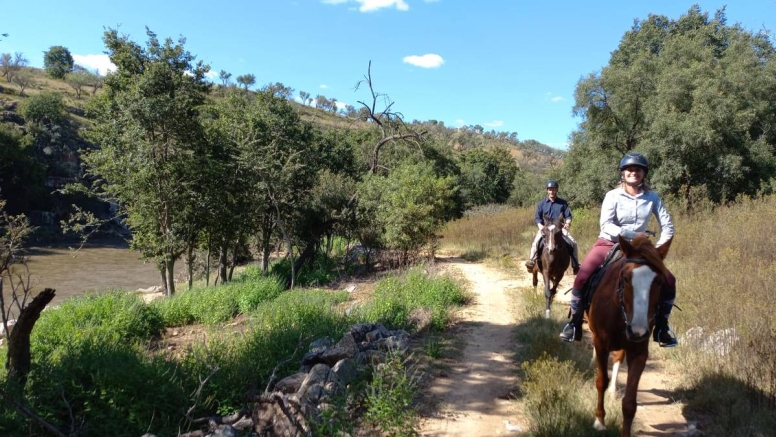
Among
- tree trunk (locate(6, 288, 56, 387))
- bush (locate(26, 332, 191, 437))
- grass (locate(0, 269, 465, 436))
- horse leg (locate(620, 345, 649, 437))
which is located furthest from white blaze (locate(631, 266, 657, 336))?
tree trunk (locate(6, 288, 56, 387))

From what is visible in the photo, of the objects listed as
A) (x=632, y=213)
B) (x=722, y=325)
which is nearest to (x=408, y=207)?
(x=722, y=325)

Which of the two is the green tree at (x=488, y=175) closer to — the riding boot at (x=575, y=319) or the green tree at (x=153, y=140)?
the green tree at (x=153, y=140)

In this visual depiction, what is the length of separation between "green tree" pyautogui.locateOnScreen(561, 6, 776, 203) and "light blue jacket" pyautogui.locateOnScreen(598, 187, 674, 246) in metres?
11.7

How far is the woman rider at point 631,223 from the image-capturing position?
422 centimetres

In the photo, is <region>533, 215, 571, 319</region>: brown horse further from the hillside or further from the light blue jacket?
the hillside

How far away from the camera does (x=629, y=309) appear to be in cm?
362

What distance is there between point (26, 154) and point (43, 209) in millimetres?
6274

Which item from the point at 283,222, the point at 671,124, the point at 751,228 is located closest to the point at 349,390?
the point at 751,228

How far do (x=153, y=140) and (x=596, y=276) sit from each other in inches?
552

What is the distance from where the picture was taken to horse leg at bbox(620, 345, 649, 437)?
3.79m

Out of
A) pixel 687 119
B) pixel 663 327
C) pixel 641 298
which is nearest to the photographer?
pixel 641 298

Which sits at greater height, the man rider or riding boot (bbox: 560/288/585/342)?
the man rider

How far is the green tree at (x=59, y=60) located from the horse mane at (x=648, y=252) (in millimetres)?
105707

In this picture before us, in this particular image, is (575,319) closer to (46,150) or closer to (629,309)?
(629,309)
